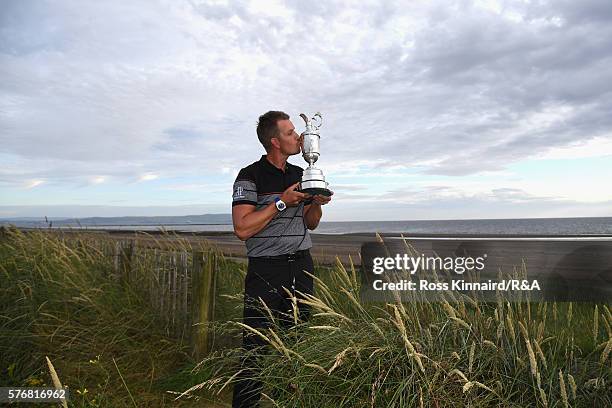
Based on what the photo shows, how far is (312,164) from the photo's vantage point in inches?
130

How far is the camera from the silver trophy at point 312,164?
123 inches

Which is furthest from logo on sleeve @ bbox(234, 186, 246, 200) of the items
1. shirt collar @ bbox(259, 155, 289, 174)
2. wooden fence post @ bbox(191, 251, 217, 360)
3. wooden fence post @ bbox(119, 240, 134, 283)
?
wooden fence post @ bbox(119, 240, 134, 283)

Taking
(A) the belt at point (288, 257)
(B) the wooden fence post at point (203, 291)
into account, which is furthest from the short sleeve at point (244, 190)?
A: (B) the wooden fence post at point (203, 291)

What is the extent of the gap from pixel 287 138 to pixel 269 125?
17cm

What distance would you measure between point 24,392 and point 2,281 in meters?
2.48

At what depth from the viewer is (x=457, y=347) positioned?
8.45ft

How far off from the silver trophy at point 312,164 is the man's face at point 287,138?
146mm

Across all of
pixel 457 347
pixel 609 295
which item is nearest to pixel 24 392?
pixel 457 347

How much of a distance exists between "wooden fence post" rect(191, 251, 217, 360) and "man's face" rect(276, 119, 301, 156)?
6.63 ft

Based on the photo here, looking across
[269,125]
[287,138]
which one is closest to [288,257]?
[287,138]

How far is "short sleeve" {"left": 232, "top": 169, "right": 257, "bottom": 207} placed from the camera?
11.2ft

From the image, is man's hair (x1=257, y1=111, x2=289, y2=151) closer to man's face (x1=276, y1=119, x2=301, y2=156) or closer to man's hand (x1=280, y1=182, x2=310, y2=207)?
man's face (x1=276, y1=119, x2=301, y2=156)

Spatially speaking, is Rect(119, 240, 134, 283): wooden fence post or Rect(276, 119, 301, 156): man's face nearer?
Rect(276, 119, 301, 156): man's face

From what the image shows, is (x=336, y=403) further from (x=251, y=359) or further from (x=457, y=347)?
(x=251, y=359)
